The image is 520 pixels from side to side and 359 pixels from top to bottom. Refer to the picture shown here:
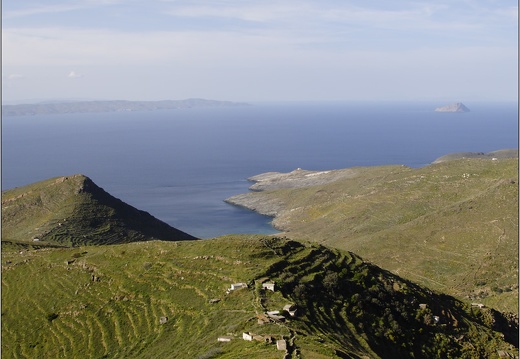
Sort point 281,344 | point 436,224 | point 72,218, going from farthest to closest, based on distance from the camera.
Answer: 1. point 72,218
2. point 436,224
3. point 281,344

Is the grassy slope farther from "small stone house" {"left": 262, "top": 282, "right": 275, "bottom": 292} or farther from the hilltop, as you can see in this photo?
the hilltop

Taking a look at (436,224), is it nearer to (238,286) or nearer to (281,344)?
(238,286)

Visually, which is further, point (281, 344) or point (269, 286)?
point (269, 286)

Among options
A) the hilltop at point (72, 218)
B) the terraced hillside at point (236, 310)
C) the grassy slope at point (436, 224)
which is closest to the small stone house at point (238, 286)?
the terraced hillside at point (236, 310)

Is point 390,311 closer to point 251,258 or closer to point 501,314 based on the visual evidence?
point 251,258

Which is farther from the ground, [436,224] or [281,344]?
[281,344]

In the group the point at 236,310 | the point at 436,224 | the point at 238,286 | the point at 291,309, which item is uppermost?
→ the point at 238,286

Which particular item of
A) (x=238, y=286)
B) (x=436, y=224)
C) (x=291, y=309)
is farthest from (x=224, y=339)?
(x=436, y=224)
